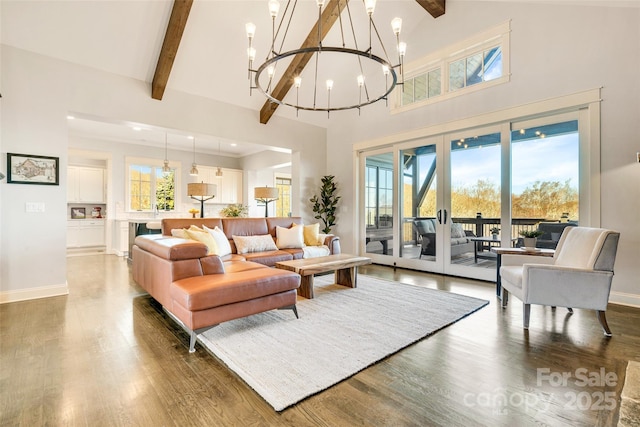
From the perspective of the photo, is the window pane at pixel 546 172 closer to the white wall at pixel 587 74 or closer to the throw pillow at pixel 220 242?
the white wall at pixel 587 74

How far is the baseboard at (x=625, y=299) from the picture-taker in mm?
3283

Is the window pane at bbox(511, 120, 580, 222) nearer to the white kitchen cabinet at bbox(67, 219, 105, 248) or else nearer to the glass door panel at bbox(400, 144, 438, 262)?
the glass door panel at bbox(400, 144, 438, 262)

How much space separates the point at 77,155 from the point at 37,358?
21.2 feet

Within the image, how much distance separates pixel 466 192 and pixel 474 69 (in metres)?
1.90

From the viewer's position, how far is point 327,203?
21.7ft

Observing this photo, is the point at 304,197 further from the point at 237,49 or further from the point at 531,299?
the point at 531,299

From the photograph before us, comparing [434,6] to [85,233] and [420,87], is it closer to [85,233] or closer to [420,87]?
[420,87]

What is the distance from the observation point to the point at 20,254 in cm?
362

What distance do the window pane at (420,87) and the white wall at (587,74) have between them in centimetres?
46

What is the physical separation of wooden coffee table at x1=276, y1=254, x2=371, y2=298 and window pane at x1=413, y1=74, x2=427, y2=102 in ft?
10.4

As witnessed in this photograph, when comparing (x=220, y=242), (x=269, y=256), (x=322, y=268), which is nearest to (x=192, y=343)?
(x=322, y=268)

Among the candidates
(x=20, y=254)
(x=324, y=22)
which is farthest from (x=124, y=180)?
(x=324, y=22)

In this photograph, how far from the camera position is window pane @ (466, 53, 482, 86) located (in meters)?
4.56

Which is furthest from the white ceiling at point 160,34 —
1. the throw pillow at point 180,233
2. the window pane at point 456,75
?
the throw pillow at point 180,233
